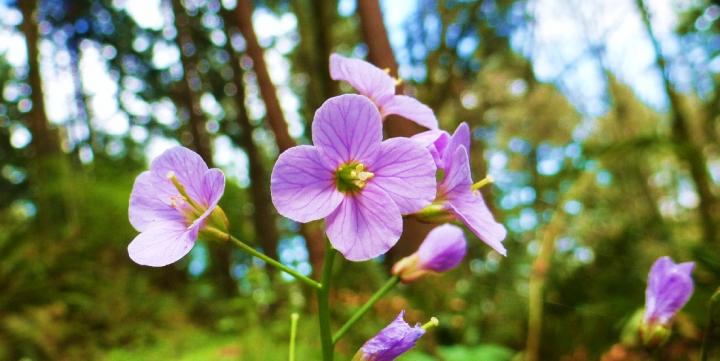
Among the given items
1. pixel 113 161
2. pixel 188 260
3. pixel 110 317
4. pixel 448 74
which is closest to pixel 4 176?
pixel 113 161

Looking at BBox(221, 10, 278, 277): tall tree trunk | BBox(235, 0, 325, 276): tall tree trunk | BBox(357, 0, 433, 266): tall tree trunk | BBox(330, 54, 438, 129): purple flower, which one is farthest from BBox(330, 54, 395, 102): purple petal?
BBox(221, 10, 278, 277): tall tree trunk

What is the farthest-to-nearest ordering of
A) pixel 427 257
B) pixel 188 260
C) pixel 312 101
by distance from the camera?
pixel 188 260
pixel 312 101
pixel 427 257

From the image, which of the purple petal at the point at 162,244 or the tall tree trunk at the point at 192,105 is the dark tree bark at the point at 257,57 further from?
the purple petal at the point at 162,244

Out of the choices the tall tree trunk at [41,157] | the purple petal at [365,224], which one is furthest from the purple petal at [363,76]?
the tall tree trunk at [41,157]

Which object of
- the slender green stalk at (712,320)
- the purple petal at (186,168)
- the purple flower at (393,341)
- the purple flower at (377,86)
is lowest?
the slender green stalk at (712,320)

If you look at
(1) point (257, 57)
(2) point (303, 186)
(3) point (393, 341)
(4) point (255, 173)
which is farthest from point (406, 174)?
A: (4) point (255, 173)

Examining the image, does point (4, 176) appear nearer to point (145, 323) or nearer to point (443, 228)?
point (145, 323)
